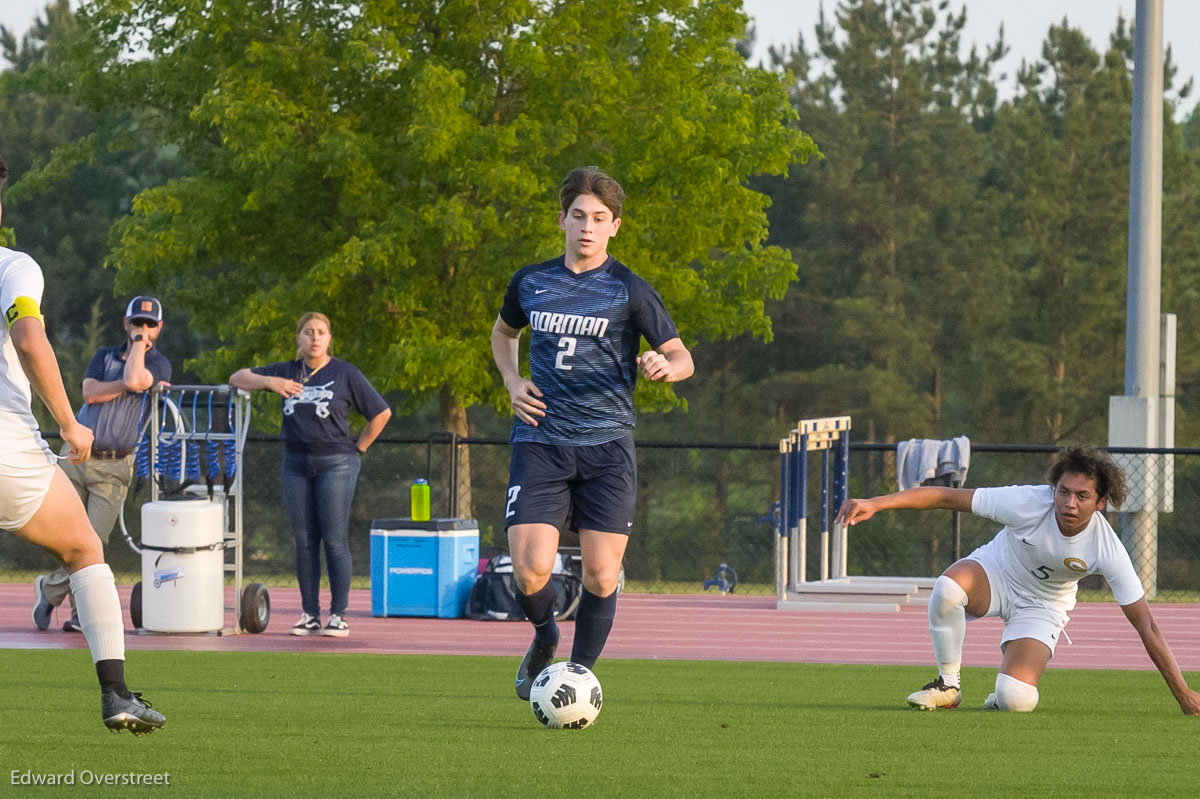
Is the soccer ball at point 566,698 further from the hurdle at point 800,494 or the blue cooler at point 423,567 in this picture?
the hurdle at point 800,494

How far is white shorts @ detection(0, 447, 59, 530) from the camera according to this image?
5.52 metres

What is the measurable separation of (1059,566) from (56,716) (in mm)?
4194

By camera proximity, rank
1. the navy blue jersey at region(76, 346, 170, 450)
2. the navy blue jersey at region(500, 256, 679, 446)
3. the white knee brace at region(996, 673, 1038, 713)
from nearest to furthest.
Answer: the navy blue jersey at region(500, 256, 679, 446) → the white knee brace at region(996, 673, 1038, 713) → the navy blue jersey at region(76, 346, 170, 450)

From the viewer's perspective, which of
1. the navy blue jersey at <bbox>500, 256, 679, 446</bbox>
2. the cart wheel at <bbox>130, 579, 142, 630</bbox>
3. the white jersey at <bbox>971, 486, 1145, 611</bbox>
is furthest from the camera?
the cart wheel at <bbox>130, 579, 142, 630</bbox>

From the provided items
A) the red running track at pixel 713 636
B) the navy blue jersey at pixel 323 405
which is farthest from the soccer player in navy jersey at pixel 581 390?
the navy blue jersey at pixel 323 405

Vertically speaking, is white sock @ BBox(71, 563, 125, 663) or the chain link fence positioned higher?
white sock @ BBox(71, 563, 125, 663)

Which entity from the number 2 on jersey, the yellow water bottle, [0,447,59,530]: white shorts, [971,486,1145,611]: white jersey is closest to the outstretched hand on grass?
[971,486,1145,611]: white jersey

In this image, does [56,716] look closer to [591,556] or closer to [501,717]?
[501,717]

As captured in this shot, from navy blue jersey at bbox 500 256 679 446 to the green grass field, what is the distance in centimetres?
118


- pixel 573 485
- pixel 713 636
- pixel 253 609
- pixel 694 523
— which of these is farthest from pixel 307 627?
pixel 694 523

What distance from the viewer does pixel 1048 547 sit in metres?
7.37

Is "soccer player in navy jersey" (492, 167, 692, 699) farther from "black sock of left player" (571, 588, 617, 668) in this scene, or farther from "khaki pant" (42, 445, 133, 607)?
"khaki pant" (42, 445, 133, 607)

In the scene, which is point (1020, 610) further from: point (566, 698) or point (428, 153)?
point (428, 153)

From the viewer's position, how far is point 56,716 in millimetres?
6785
